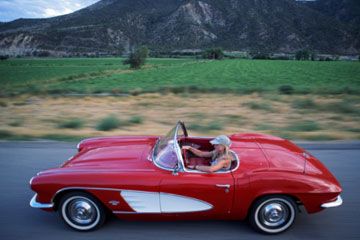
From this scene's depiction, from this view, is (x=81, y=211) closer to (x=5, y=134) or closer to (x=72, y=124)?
(x=5, y=134)

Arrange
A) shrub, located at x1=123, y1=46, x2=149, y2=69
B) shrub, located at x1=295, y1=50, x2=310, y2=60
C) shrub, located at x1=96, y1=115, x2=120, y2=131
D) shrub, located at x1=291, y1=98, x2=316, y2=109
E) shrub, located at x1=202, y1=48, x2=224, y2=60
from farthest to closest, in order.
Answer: shrub, located at x1=202, y1=48, x2=224, y2=60 → shrub, located at x1=295, y1=50, x2=310, y2=60 → shrub, located at x1=123, y1=46, x2=149, y2=69 → shrub, located at x1=291, y1=98, x2=316, y2=109 → shrub, located at x1=96, y1=115, x2=120, y2=131

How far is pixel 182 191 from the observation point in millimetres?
3691

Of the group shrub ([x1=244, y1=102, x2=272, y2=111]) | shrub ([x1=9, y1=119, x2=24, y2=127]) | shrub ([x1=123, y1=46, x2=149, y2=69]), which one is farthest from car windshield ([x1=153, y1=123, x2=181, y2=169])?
shrub ([x1=123, y1=46, x2=149, y2=69])

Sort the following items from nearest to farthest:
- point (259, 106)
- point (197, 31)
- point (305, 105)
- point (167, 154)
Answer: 1. point (167, 154)
2. point (259, 106)
3. point (305, 105)
4. point (197, 31)

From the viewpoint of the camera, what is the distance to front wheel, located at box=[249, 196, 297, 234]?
3.79 m

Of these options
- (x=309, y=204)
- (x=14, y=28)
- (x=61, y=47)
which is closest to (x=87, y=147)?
(x=309, y=204)

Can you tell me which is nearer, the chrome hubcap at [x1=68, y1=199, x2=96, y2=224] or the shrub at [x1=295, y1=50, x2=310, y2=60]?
the chrome hubcap at [x1=68, y1=199, x2=96, y2=224]

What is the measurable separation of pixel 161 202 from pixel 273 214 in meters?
1.23

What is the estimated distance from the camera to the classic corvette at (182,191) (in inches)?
146

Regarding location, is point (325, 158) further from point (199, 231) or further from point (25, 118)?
point (25, 118)

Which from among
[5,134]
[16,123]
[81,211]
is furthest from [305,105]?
[81,211]

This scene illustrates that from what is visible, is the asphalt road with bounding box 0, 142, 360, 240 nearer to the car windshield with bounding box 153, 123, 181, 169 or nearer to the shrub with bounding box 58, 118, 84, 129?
the car windshield with bounding box 153, 123, 181, 169

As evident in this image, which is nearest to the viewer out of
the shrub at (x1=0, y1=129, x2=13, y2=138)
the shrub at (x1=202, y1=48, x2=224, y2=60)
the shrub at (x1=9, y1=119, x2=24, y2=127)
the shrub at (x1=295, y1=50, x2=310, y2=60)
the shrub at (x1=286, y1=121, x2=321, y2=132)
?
the shrub at (x1=0, y1=129, x2=13, y2=138)

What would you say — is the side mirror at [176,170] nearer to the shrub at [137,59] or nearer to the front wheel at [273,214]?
the front wheel at [273,214]
